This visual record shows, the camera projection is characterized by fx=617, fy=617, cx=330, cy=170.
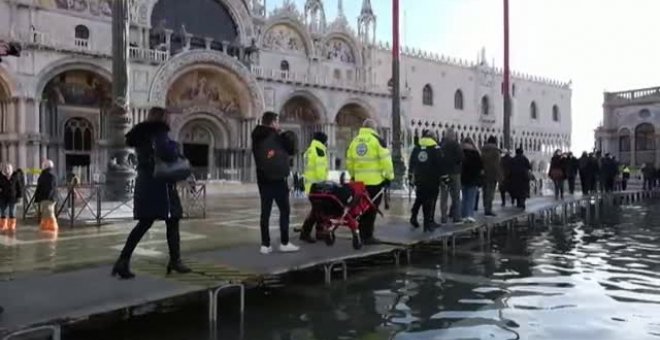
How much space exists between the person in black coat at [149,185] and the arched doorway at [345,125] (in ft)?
118

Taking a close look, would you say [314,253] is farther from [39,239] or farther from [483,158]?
[483,158]

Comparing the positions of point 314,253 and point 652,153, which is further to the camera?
point 652,153

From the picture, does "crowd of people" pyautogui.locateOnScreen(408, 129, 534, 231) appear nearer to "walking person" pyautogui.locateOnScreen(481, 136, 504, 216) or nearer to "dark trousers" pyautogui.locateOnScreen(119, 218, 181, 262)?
"walking person" pyautogui.locateOnScreen(481, 136, 504, 216)

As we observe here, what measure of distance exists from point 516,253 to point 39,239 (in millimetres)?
8258

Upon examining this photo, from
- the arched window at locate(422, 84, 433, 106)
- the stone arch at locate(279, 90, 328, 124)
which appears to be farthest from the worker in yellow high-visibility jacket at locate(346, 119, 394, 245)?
the arched window at locate(422, 84, 433, 106)

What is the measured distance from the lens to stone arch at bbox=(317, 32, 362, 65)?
44281mm

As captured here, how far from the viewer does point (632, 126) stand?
178 ft

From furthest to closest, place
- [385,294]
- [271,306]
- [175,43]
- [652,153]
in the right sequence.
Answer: [652,153] → [175,43] → [385,294] → [271,306]

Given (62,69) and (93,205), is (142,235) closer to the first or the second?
(93,205)

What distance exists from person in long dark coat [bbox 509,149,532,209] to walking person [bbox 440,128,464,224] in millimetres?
3874

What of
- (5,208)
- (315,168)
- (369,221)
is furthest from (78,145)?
(369,221)

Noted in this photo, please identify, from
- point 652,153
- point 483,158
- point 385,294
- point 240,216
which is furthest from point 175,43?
point 652,153

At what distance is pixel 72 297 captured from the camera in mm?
5621

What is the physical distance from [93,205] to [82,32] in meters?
20.9
